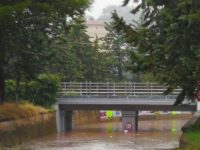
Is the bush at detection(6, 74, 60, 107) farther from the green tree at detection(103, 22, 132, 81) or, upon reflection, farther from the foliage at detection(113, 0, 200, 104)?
the foliage at detection(113, 0, 200, 104)

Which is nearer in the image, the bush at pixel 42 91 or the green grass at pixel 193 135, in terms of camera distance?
the green grass at pixel 193 135

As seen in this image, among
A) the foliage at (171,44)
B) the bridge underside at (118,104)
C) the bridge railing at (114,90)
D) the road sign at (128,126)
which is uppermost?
the foliage at (171,44)

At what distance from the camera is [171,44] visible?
16703 mm

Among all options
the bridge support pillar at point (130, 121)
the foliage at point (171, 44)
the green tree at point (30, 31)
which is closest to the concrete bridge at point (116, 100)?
the bridge support pillar at point (130, 121)

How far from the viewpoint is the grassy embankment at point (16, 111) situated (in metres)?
33.7

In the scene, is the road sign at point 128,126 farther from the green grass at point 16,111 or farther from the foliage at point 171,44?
the foliage at point 171,44

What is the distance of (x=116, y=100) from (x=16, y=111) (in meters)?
13.4

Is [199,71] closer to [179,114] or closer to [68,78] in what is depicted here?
[68,78]

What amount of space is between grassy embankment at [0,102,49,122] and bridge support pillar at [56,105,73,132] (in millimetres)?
6619

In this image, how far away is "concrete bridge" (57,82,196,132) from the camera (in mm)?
47375

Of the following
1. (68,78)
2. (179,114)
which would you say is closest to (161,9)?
(68,78)

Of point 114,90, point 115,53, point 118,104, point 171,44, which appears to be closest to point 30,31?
point 171,44

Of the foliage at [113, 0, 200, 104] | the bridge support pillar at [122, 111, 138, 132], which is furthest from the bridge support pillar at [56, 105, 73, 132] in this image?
the foliage at [113, 0, 200, 104]

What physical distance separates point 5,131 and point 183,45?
17.9 m
